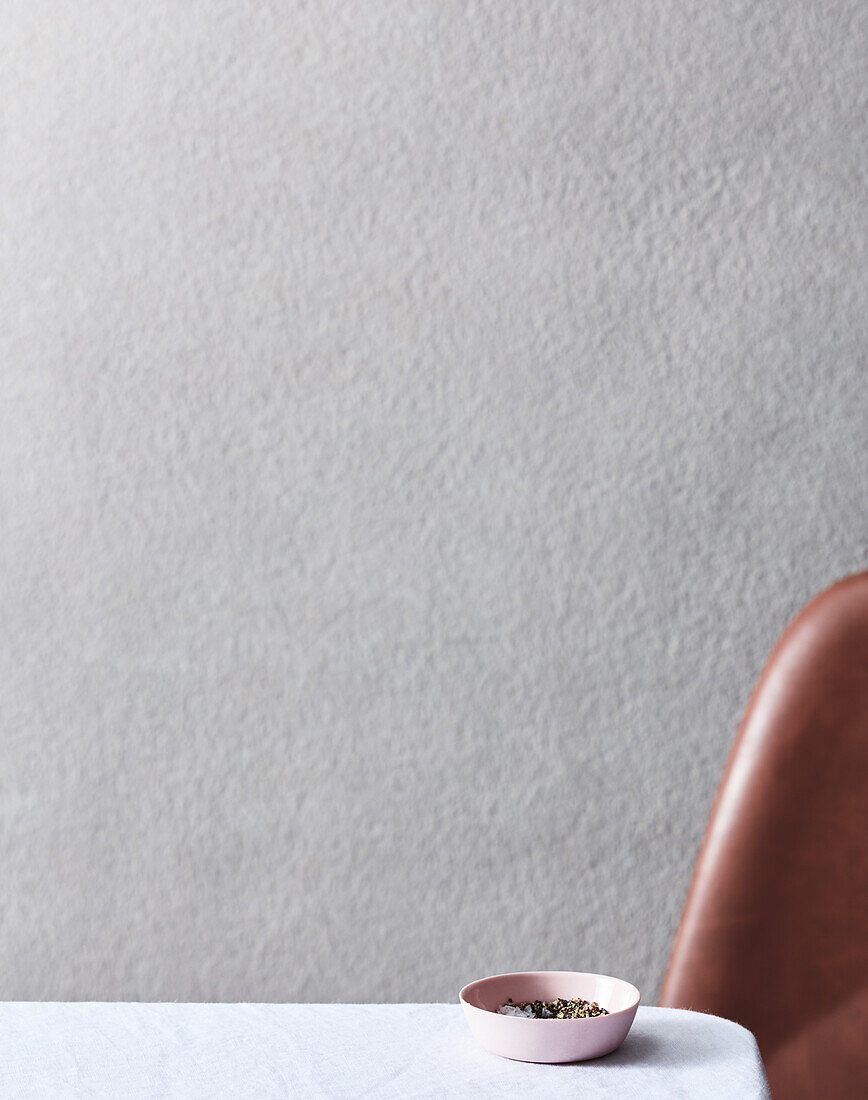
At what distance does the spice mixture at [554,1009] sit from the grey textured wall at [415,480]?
32cm

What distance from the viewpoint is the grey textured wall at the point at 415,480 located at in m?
0.90

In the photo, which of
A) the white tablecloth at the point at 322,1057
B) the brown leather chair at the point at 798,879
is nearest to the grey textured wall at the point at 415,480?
the brown leather chair at the point at 798,879

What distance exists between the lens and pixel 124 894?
3.11ft

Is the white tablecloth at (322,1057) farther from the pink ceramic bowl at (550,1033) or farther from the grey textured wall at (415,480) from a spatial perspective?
the grey textured wall at (415,480)

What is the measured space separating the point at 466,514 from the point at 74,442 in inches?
16.6

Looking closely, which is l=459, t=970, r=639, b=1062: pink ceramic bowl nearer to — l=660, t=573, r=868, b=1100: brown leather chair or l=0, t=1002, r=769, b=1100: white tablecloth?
l=0, t=1002, r=769, b=1100: white tablecloth

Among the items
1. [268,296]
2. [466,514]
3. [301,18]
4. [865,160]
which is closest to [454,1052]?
[466,514]

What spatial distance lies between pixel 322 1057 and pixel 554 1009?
0.45ft

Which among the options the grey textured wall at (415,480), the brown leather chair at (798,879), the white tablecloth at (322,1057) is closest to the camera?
the white tablecloth at (322,1057)

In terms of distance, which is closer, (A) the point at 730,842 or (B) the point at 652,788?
(A) the point at 730,842

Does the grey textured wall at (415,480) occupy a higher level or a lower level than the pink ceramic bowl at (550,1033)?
higher

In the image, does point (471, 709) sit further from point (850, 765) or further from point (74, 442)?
point (74, 442)

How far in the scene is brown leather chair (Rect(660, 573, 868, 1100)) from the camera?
72cm

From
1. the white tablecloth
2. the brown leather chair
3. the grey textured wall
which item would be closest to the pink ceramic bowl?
the white tablecloth
